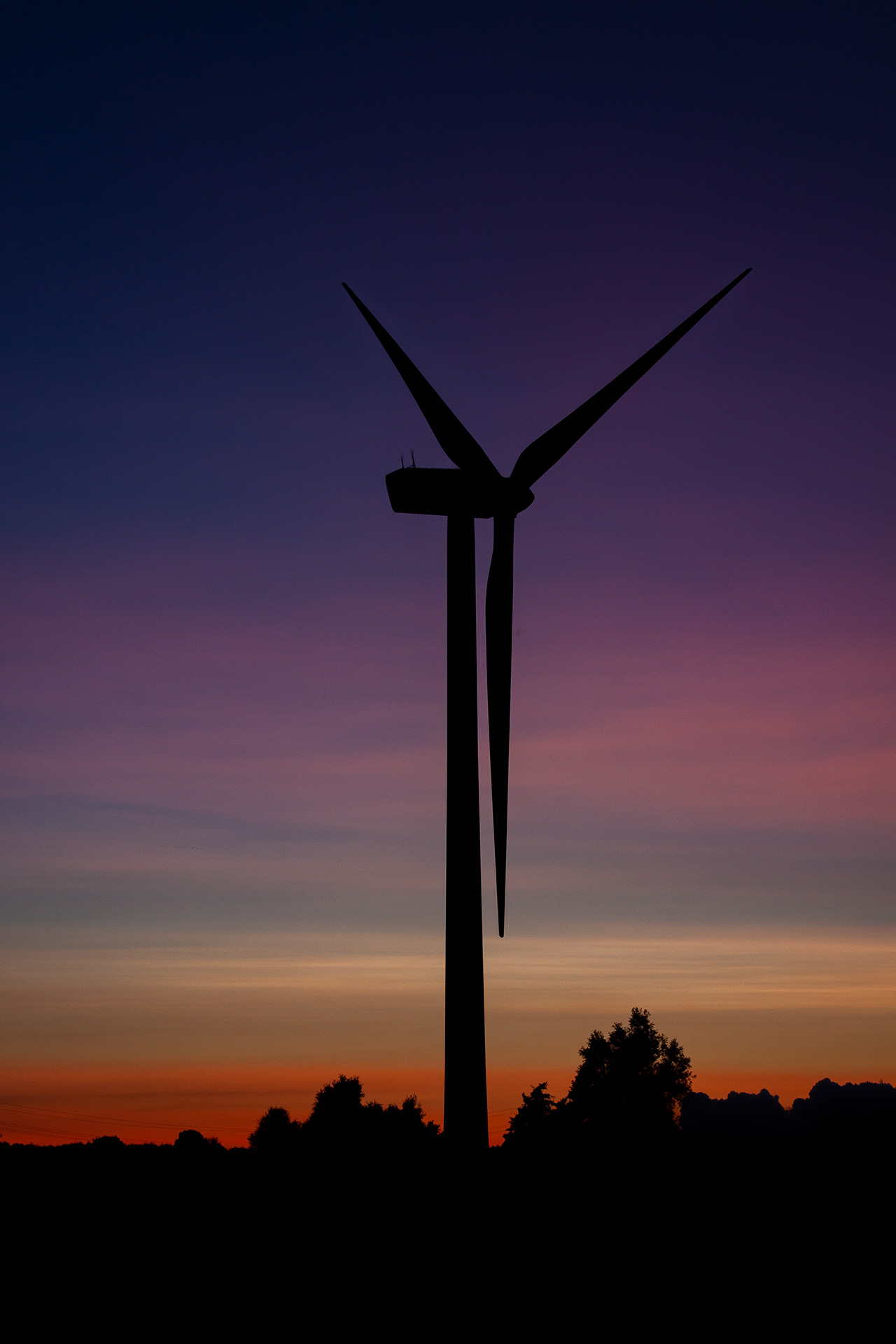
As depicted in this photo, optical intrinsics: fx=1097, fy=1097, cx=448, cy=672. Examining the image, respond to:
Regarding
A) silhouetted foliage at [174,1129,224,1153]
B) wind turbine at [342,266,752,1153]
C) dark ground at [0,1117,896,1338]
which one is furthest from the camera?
silhouetted foliage at [174,1129,224,1153]

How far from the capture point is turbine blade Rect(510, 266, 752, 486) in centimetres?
3403

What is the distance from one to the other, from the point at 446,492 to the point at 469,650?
16.9 ft

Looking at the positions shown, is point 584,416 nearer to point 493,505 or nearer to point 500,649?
point 493,505

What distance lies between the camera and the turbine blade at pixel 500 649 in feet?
103

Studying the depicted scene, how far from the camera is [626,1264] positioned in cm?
2659

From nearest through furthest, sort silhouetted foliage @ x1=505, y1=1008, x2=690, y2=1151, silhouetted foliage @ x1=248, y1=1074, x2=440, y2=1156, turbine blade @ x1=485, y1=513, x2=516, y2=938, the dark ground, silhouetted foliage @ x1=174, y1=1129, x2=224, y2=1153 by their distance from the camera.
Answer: the dark ground
turbine blade @ x1=485, y1=513, x2=516, y2=938
silhouetted foliage @ x1=174, y1=1129, x2=224, y2=1153
silhouetted foliage @ x1=248, y1=1074, x2=440, y2=1156
silhouetted foliage @ x1=505, y1=1008, x2=690, y2=1151

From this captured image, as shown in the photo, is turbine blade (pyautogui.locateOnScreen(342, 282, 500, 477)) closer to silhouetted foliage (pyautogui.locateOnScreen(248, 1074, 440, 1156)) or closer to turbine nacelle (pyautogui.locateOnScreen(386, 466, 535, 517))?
turbine nacelle (pyautogui.locateOnScreen(386, 466, 535, 517))

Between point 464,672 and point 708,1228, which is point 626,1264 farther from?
point 464,672

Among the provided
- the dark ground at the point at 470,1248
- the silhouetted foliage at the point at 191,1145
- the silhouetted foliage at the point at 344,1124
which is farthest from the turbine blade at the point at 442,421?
the silhouetted foliage at the point at 344,1124

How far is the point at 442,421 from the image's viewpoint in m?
33.9

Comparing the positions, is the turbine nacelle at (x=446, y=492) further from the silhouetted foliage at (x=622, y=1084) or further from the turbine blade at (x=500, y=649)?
the silhouetted foliage at (x=622, y=1084)

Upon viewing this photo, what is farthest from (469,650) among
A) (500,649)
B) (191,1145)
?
(191,1145)

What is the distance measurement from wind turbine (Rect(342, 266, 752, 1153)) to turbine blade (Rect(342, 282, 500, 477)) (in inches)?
1.4

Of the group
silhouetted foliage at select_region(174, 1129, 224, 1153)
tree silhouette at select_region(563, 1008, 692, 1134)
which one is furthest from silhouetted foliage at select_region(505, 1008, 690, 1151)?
silhouetted foliage at select_region(174, 1129, 224, 1153)
